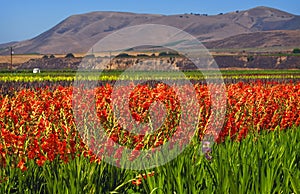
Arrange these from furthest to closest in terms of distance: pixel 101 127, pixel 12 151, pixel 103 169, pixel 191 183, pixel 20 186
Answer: pixel 101 127 → pixel 12 151 → pixel 103 169 → pixel 20 186 → pixel 191 183

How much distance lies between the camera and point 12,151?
5555 mm

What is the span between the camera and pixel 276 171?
15.4ft

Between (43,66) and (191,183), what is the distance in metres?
99.7

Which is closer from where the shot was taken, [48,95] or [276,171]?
[276,171]

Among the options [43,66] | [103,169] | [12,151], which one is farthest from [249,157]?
[43,66]

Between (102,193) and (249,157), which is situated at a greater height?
(249,157)

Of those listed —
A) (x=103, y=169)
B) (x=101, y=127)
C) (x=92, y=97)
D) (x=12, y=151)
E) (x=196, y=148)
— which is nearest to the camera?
(x=103, y=169)

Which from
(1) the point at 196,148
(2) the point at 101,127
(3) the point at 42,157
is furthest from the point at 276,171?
(2) the point at 101,127

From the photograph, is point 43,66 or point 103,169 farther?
point 43,66

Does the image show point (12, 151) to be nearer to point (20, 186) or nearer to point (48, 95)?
point (20, 186)

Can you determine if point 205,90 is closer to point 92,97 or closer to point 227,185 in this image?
point 92,97

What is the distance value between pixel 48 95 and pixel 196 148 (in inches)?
228

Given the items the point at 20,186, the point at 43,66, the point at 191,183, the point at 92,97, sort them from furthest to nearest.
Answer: the point at 43,66 → the point at 92,97 → the point at 20,186 → the point at 191,183

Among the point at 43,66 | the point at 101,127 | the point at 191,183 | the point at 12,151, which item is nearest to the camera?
the point at 191,183
